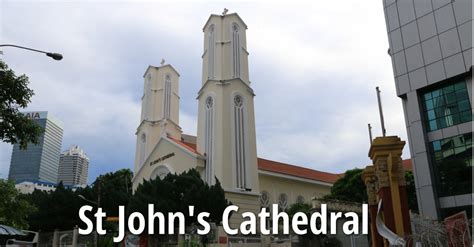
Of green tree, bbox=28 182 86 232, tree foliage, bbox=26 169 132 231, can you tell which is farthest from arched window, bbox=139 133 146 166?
green tree, bbox=28 182 86 232

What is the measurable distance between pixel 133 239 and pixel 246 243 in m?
5.91

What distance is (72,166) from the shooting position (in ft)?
290

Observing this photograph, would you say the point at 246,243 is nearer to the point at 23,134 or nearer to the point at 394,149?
the point at 394,149

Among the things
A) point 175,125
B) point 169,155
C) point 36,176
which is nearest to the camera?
point 169,155

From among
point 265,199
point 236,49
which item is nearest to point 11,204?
point 236,49

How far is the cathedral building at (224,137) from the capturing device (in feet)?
105

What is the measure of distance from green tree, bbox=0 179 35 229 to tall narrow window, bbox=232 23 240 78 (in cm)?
2589

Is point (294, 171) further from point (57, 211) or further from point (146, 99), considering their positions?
point (57, 211)

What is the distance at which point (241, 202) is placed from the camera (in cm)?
3117

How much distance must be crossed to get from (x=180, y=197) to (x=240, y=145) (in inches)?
374

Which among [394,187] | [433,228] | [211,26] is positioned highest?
[211,26]

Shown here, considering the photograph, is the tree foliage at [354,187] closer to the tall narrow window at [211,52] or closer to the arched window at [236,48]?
the arched window at [236,48]

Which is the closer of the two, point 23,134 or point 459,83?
point 23,134

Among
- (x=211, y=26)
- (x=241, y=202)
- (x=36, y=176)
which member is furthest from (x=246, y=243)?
(x=36, y=176)
